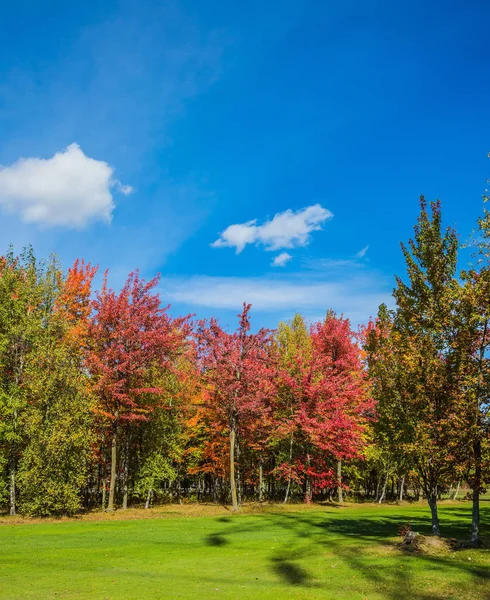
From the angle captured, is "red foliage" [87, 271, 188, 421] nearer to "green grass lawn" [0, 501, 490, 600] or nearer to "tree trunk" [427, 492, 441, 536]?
"green grass lawn" [0, 501, 490, 600]

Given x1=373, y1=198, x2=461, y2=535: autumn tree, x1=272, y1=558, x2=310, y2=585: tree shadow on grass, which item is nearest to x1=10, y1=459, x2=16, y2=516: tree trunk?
x1=272, y1=558, x2=310, y2=585: tree shadow on grass

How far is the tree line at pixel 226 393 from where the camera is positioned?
15484 mm

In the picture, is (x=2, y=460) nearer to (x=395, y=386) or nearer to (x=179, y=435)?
(x=179, y=435)

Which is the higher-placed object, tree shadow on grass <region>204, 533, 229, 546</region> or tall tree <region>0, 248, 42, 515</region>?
tall tree <region>0, 248, 42, 515</region>

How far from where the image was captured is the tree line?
50.8 feet

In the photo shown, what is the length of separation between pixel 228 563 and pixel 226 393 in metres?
15.0

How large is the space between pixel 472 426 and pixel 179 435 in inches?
871

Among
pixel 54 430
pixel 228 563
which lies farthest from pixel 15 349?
pixel 228 563

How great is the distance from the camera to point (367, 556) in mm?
12914

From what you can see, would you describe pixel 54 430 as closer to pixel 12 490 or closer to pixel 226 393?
pixel 12 490

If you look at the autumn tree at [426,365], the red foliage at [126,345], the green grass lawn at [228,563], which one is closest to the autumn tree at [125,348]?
the red foliage at [126,345]

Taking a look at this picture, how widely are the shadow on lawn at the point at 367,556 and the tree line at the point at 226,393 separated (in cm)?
288

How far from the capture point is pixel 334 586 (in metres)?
9.79

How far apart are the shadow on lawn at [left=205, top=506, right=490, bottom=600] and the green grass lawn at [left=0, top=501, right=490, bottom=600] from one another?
0.03 metres
